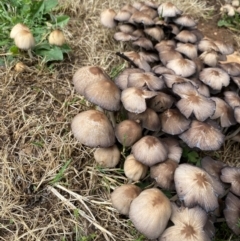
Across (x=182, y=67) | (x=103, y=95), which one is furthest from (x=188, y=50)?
(x=103, y=95)

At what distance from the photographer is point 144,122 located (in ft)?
9.57

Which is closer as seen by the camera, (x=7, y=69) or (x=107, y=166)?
(x=107, y=166)

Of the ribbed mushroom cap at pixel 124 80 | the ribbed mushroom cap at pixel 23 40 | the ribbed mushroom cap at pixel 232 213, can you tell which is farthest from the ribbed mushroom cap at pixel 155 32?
the ribbed mushroom cap at pixel 232 213

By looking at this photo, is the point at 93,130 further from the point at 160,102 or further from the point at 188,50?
the point at 188,50

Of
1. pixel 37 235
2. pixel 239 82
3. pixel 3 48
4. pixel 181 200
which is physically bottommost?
pixel 37 235

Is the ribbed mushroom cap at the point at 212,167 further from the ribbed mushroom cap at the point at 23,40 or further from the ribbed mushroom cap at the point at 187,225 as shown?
the ribbed mushroom cap at the point at 23,40

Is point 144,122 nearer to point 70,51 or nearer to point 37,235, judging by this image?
point 37,235

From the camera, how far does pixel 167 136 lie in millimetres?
3137

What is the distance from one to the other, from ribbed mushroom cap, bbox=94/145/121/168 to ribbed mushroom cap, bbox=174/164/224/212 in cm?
56

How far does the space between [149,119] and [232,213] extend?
3.09ft

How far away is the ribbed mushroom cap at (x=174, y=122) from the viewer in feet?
9.57

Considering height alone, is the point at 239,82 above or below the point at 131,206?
above

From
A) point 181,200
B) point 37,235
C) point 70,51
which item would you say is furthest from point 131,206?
point 70,51

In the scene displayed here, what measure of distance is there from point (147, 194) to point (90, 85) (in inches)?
38.7
